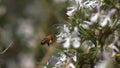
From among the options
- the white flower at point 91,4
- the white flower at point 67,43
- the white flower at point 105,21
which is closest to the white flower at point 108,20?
the white flower at point 105,21

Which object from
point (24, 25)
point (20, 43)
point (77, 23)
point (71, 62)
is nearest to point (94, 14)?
point (77, 23)

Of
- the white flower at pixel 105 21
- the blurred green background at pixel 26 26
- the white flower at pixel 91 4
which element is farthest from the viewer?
the blurred green background at pixel 26 26

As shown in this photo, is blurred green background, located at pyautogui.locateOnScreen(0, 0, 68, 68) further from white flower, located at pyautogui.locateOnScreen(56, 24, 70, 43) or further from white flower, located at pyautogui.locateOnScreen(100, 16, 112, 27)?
white flower, located at pyautogui.locateOnScreen(100, 16, 112, 27)

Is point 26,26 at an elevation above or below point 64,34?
below

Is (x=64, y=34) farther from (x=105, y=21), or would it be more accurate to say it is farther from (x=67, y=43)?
(x=105, y=21)

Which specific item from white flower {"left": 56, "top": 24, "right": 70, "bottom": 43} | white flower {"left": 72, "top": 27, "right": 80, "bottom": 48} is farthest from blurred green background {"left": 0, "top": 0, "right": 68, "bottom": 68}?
white flower {"left": 72, "top": 27, "right": 80, "bottom": 48}

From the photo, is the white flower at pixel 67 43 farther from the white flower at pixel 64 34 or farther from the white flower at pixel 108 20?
the white flower at pixel 108 20

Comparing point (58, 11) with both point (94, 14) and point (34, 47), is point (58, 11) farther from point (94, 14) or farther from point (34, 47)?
point (94, 14)

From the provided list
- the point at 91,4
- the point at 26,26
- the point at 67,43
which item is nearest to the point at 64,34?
the point at 67,43
